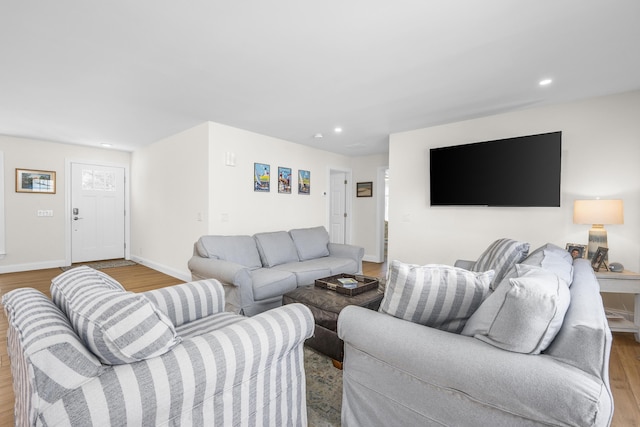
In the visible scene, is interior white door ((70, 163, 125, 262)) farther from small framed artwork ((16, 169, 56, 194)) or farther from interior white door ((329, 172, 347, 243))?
interior white door ((329, 172, 347, 243))

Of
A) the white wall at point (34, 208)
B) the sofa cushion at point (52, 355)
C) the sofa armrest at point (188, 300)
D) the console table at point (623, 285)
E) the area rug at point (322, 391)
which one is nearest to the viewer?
the sofa cushion at point (52, 355)

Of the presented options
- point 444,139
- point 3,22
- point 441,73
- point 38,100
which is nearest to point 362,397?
point 441,73

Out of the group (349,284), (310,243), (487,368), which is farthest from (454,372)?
(310,243)

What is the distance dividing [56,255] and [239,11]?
5892 millimetres

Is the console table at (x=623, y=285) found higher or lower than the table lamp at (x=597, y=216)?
lower

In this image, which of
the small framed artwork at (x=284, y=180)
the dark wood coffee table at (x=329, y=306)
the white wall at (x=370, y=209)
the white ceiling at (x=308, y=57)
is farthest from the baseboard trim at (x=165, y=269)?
the white wall at (x=370, y=209)

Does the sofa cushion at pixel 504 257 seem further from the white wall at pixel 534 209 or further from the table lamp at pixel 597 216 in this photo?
the white wall at pixel 534 209

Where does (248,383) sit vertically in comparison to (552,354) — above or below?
below

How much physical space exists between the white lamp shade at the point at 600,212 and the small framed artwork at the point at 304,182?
3.71 meters

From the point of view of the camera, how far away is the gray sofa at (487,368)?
83cm

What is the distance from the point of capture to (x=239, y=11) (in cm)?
170

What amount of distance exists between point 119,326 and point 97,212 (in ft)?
19.9

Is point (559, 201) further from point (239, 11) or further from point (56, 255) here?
point (56, 255)

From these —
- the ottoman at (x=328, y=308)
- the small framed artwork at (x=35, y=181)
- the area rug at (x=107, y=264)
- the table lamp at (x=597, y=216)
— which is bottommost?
the area rug at (x=107, y=264)
